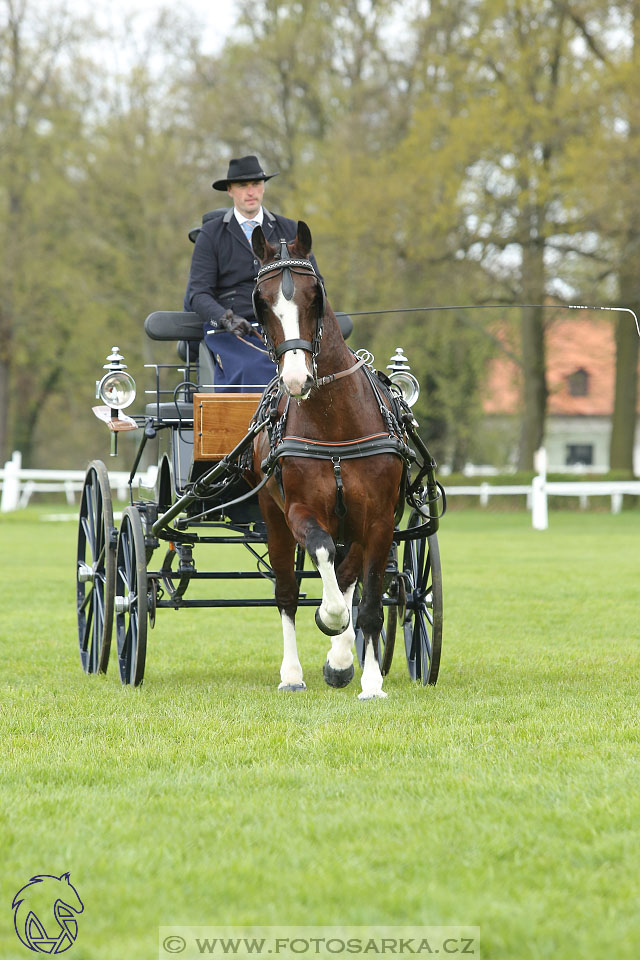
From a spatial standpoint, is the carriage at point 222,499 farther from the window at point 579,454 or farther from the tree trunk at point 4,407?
the window at point 579,454

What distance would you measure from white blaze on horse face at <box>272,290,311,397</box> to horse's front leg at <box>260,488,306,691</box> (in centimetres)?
110

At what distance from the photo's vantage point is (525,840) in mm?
3516

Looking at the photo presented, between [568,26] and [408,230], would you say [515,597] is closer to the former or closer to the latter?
[408,230]

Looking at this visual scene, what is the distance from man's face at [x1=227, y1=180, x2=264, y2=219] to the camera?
7355 mm

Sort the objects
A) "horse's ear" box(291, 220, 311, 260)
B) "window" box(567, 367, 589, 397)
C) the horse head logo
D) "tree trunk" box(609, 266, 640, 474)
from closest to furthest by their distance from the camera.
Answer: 1. the horse head logo
2. "horse's ear" box(291, 220, 311, 260)
3. "tree trunk" box(609, 266, 640, 474)
4. "window" box(567, 367, 589, 397)

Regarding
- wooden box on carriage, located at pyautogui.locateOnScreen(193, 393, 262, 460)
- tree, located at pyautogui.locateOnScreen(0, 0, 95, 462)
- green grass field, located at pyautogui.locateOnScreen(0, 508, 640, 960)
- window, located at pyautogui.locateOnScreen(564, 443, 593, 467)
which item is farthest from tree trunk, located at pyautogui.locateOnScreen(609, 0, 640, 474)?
window, located at pyautogui.locateOnScreen(564, 443, 593, 467)

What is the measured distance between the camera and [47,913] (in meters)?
3.04

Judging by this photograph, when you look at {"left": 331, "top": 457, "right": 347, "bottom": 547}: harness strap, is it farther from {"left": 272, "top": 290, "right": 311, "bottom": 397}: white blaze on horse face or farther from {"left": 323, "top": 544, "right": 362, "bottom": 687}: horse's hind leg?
{"left": 272, "top": 290, "right": 311, "bottom": 397}: white blaze on horse face

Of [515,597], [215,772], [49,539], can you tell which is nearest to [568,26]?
[49,539]

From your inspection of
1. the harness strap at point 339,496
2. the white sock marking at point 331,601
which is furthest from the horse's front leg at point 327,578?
the harness strap at point 339,496

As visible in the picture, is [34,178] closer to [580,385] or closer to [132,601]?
[580,385]

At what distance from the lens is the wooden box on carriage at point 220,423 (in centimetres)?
669

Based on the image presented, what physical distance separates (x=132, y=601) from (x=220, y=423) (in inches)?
43.8

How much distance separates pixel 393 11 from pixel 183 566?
27847 millimetres
